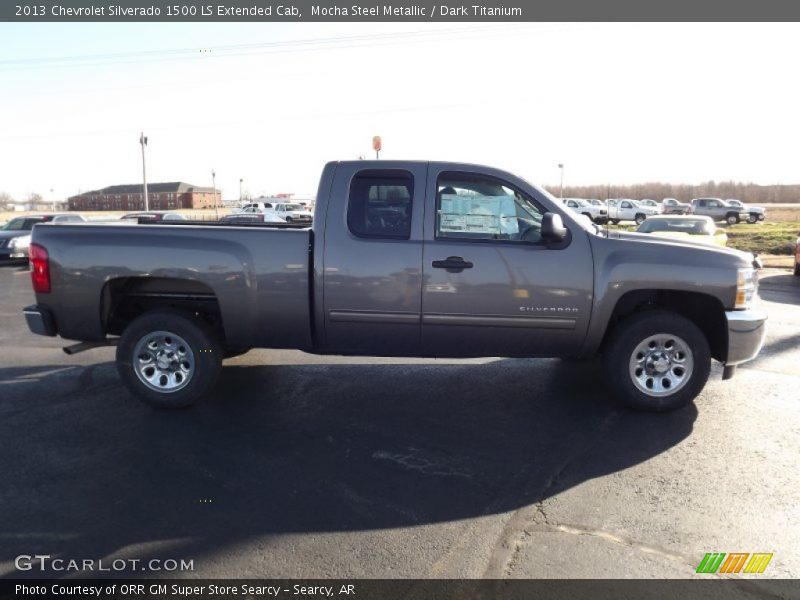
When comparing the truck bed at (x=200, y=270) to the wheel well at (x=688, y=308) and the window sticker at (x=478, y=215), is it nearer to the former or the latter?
the window sticker at (x=478, y=215)

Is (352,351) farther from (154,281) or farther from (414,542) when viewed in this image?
(414,542)

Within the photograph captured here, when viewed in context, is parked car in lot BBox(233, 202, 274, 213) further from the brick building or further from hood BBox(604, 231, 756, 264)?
the brick building

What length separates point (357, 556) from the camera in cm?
305

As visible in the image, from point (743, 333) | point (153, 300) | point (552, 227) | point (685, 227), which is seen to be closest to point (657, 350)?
point (743, 333)

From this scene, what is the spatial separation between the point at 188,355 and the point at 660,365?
13.2 feet

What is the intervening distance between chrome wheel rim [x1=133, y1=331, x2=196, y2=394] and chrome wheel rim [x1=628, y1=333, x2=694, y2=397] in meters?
3.78

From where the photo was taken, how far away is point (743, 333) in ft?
16.3

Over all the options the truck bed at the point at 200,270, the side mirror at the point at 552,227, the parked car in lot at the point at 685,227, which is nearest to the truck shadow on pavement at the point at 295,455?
the truck bed at the point at 200,270

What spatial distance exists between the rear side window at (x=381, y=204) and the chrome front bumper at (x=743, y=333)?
9.16ft

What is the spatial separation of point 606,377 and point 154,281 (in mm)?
3980

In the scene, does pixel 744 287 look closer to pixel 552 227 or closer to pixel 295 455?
pixel 552 227

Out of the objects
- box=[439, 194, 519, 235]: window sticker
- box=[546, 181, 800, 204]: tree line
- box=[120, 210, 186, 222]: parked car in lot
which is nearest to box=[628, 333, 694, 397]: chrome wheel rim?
box=[439, 194, 519, 235]: window sticker

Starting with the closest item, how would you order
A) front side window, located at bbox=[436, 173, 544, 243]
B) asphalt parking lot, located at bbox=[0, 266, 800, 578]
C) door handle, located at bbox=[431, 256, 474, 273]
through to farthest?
asphalt parking lot, located at bbox=[0, 266, 800, 578]
door handle, located at bbox=[431, 256, 474, 273]
front side window, located at bbox=[436, 173, 544, 243]

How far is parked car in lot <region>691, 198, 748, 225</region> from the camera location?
136 ft
